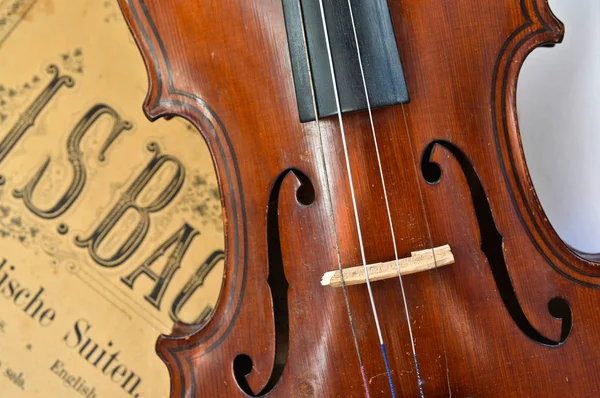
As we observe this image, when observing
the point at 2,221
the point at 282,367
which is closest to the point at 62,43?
the point at 2,221

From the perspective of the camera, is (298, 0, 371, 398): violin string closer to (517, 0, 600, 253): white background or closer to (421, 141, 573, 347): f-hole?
(421, 141, 573, 347): f-hole

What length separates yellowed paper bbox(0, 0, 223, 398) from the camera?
58.2 inches

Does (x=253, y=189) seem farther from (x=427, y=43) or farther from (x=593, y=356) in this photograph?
(x=593, y=356)

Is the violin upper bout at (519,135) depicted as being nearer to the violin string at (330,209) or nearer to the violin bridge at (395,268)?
the violin bridge at (395,268)

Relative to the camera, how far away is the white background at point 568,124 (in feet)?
4.29

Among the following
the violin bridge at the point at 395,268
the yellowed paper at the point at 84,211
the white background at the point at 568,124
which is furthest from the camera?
the yellowed paper at the point at 84,211

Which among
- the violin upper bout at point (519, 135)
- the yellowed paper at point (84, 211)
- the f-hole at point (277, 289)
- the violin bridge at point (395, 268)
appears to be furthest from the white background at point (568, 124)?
the yellowed paper at point (84, 211)

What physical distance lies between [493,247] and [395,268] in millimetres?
184

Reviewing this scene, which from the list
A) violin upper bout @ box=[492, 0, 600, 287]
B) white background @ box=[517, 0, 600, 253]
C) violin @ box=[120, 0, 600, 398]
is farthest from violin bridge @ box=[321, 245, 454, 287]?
white background @ box=[517, 0, 600, 253]

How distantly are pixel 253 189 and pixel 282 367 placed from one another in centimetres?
31

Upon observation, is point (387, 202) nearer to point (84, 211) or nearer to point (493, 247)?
point (493, 247)

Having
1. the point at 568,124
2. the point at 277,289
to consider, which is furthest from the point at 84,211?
the point at 568,124

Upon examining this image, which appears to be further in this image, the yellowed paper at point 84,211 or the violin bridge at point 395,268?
the yellowed paper at point 84,211

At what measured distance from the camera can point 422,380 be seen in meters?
0.95
